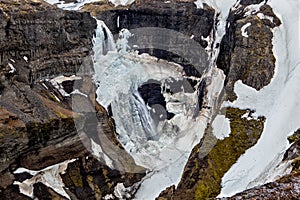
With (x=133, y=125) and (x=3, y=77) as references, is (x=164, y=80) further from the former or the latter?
(x=3, y=77)

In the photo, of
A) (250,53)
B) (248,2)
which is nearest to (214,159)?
(250,53)

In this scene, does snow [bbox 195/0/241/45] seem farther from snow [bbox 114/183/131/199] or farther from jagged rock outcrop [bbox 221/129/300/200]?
jagged rock outcrop [bbox 221/129/300/200]

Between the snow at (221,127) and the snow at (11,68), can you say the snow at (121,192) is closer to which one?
the snow at (221,127)

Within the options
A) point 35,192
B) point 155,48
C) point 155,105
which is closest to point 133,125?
point 155,105

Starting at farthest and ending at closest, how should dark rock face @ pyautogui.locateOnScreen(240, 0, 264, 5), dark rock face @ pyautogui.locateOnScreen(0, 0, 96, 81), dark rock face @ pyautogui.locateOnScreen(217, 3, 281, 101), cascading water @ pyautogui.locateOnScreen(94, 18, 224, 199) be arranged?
dark rock face @ pyautogui.locateOnScreen(240, 0, 264, 5)
cascading water @ pyautogui.locateOnScreen(94, 18, 224, 199)
dark rock face @ pyautogui.locateOnScreen(217, 3, 281, 101)
dark rock face @ pyautogui.locateOnScreen(0, 0, 96, 81)

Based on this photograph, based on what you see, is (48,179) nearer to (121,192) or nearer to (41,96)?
(41,96)

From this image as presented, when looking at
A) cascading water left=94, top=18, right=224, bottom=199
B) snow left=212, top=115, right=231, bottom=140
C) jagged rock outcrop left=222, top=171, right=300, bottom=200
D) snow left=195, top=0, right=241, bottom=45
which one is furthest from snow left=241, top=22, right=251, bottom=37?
jagged rock outcrop left=222, top=171, right=300, bottom=200
